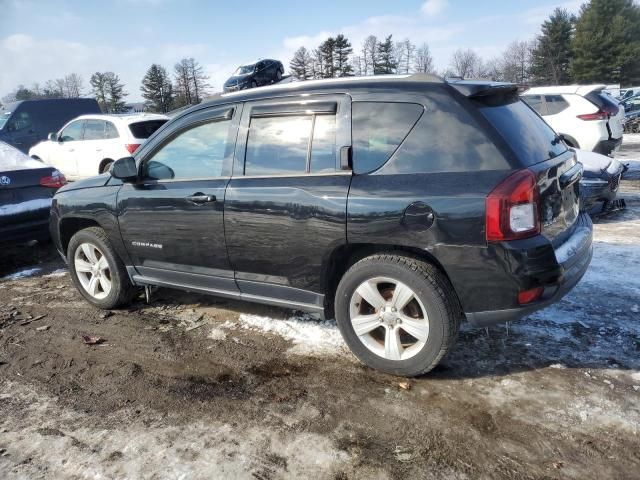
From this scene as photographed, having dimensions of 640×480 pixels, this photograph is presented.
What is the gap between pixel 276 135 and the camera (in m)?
3.49

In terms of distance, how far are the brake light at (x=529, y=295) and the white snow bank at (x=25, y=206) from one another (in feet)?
18.9

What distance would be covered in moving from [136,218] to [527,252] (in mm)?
3064

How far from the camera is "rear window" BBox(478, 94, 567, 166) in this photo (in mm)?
2881

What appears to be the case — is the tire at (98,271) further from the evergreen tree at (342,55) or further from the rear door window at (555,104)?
the evergreen tree at (342,55)

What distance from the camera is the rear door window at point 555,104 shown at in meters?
10.2

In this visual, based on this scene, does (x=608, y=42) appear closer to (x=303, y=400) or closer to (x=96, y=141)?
(x=96, y=141)

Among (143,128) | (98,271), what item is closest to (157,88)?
(143,128)

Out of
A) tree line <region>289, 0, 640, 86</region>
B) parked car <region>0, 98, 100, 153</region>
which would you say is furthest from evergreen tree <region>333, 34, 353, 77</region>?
parked car <region>0, 98, 100, 153</region>

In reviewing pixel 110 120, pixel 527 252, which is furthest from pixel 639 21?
pixel 527 252

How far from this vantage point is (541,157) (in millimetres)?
3008

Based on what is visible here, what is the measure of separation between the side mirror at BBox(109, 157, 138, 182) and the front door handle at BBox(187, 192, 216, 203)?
0.65 metres

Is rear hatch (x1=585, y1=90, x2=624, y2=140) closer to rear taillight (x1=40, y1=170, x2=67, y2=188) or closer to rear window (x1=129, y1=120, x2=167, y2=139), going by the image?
rear window (x1=129, y1=120, x2=167, y2=139)

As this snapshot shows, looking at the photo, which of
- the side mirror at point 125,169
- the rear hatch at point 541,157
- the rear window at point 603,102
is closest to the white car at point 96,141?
the side mirror at point 125,169

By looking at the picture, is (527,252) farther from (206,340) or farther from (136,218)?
(136,218)
